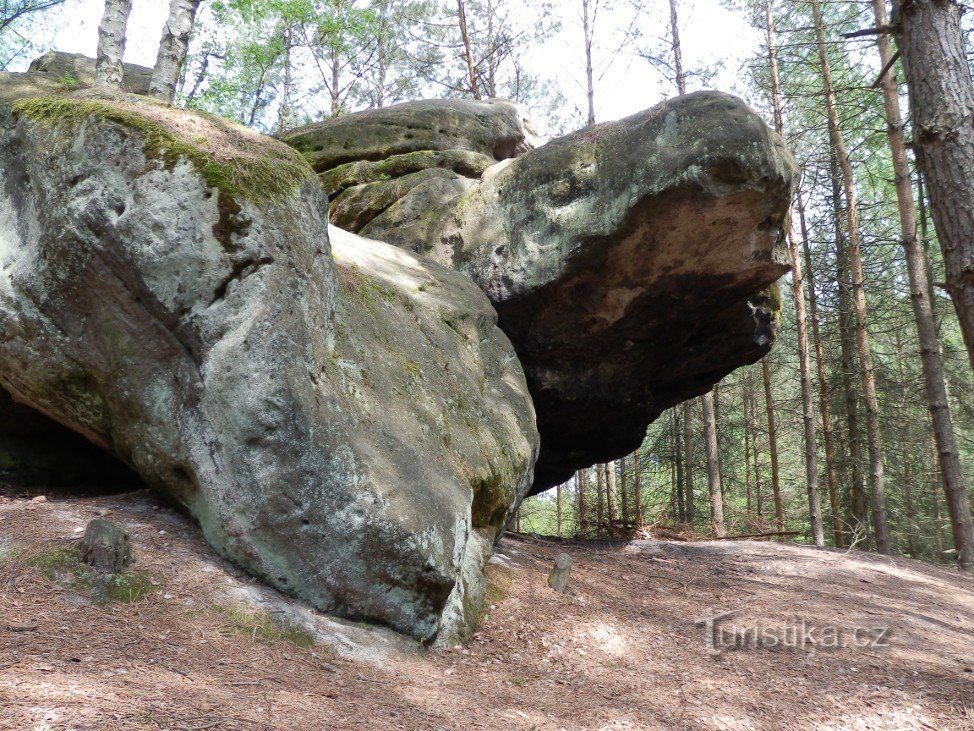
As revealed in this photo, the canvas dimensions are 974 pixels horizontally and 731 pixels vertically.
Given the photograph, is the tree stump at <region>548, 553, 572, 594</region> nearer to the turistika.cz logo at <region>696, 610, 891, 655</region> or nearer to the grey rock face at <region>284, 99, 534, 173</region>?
the turistika.cz logo at <region>696, 610, 891, 655</region>

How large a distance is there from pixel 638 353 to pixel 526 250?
2279 millimetres

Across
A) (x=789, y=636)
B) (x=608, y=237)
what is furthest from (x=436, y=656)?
(x=608, y=237)

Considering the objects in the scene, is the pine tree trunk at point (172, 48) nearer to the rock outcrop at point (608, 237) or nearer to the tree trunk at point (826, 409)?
the rock outcrop at point (608, 237)

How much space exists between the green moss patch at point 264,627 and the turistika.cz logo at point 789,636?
2.85 meters

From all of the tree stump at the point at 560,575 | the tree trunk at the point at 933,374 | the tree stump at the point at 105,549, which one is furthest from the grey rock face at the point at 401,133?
the tree stump at the point at 105,549

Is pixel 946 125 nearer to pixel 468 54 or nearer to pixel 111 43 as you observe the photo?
pixel 111 43

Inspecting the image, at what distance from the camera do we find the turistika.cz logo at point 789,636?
517 centimetres

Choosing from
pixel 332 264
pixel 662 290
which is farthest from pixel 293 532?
pixel 662 290

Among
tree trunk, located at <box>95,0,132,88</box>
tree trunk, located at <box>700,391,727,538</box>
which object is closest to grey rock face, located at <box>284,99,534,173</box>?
tree trunk, located at <box>95,0,132,88</box>

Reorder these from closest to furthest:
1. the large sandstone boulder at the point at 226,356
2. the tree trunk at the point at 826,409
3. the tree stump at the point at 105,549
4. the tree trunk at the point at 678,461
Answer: the tree stump at the point at 105,549
the large sandstone boulder at the point at 226,356
the tree trunk at the point at 826,409
the tree trunk at the point at 678,461

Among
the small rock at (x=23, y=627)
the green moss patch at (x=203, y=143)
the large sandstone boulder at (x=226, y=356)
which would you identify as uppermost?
the green moss patch at (x=203, y=143)

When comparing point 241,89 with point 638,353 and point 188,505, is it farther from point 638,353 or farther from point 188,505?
point 188,505

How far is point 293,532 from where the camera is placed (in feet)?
14.0

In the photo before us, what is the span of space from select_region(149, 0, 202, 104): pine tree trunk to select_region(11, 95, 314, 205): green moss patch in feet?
13.2
